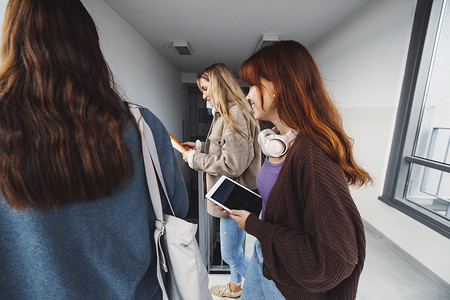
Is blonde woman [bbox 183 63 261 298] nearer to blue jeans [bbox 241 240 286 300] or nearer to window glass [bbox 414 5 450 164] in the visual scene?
blue jeans [bbox 241 240 286 300]

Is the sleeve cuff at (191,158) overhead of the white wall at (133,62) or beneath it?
beneath

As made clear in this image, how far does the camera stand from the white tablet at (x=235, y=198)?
0.88 metres

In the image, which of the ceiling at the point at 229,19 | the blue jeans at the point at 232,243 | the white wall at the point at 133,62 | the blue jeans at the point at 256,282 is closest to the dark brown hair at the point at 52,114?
the blue jeans at the point at 256,282

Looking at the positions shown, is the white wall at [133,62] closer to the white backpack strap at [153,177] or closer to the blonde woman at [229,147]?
the blonde woman at [229,147]

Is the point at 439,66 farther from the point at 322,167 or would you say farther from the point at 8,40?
the point at 8,40

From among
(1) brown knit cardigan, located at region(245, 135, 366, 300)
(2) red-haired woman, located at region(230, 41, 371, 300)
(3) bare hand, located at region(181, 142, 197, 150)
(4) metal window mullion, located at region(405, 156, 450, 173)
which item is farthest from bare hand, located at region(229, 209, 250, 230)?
(4) metal window mullion, located at region(405, 156, 450, 173)

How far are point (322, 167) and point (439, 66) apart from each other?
223cm

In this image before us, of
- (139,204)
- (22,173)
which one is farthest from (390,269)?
(22,173)

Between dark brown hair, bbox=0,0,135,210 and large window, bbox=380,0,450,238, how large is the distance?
2.37m

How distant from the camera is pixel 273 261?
0.61 meters

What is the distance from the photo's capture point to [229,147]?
1.14 meters

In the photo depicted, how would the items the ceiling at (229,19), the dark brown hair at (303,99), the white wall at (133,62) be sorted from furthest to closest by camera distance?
the ceiling at (229,19)
the white wall at (133,62)
the dark brown hair at (303,99)

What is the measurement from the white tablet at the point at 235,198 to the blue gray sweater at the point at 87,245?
1.16ft

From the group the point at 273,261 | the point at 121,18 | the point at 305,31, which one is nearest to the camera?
the point at 273,261
